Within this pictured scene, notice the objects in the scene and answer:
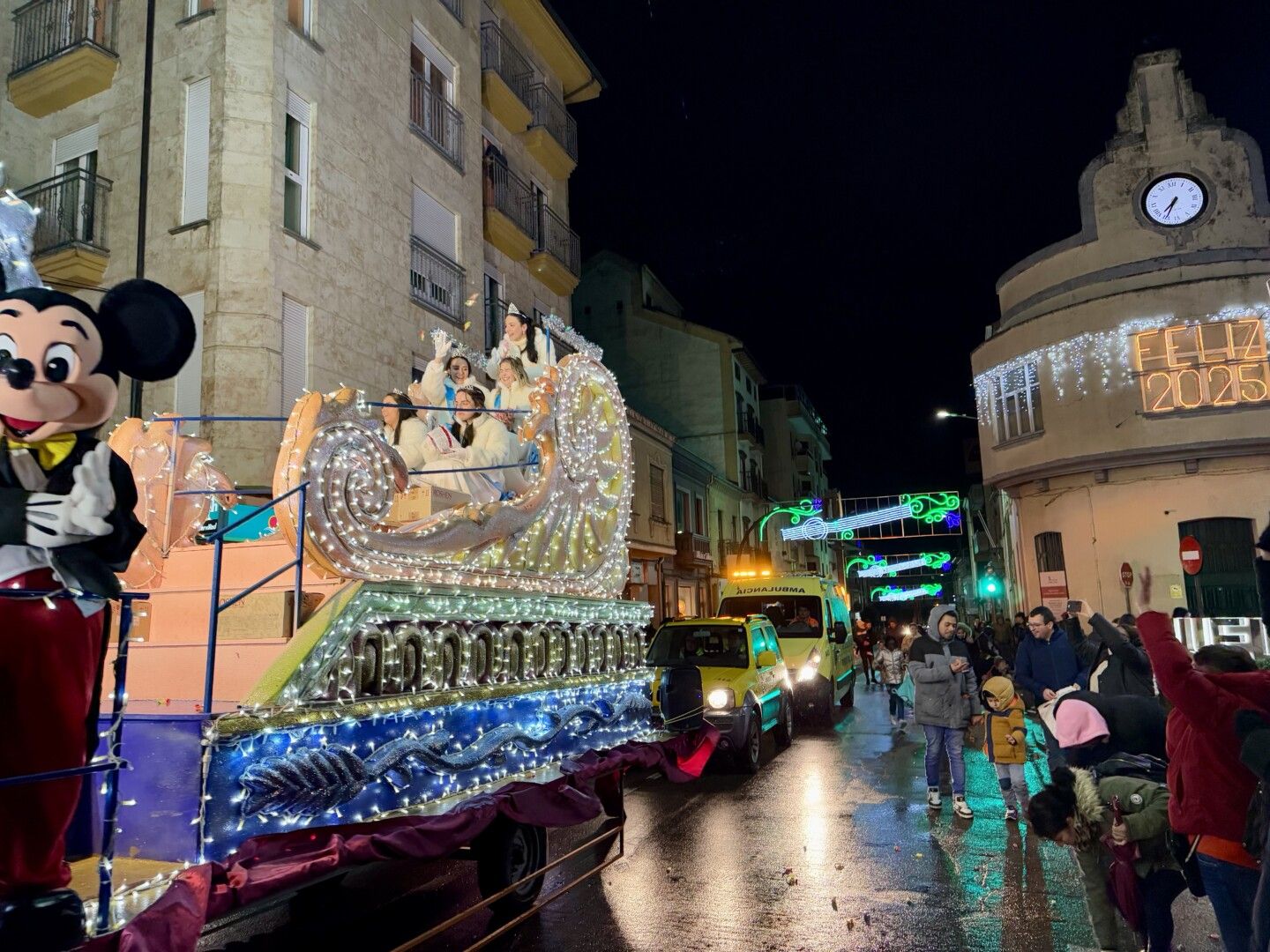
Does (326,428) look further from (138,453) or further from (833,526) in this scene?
(833,526)

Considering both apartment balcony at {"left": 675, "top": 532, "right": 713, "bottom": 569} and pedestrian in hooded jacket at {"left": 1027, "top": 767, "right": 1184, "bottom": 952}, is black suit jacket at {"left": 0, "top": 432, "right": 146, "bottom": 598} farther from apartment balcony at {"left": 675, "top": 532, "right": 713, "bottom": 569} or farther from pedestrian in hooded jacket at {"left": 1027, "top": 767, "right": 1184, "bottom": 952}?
apartment balcony at {"left": 675, "top": 532, "right": 713, "bottom": 569}

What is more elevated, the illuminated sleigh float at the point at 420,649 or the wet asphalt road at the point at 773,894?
the illuminated sleigh float at the point at 420,649

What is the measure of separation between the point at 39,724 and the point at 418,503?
2.80 metres

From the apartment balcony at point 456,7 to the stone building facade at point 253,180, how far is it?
607mm

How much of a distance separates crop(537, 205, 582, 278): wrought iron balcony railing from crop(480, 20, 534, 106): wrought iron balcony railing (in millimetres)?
2326

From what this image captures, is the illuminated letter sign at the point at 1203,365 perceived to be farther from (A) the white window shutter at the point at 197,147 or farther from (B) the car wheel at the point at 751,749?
(A) the white window shutter at the point at 197,147

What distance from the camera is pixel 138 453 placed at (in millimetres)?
5391

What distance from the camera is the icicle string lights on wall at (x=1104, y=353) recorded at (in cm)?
1998

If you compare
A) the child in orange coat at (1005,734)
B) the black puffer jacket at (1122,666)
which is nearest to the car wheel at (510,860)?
the black puffer jacket at (1122,666)

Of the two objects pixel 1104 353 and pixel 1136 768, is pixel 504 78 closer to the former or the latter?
pixel 1104 353

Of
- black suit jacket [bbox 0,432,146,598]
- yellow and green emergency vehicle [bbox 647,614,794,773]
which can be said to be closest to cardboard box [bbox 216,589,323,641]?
black suit jacket [bbox 0,432,146,598]

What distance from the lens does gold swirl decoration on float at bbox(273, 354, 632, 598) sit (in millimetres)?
3908

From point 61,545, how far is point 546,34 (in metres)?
19.3

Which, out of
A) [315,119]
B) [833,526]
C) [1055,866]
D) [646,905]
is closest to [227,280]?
[315,119]
